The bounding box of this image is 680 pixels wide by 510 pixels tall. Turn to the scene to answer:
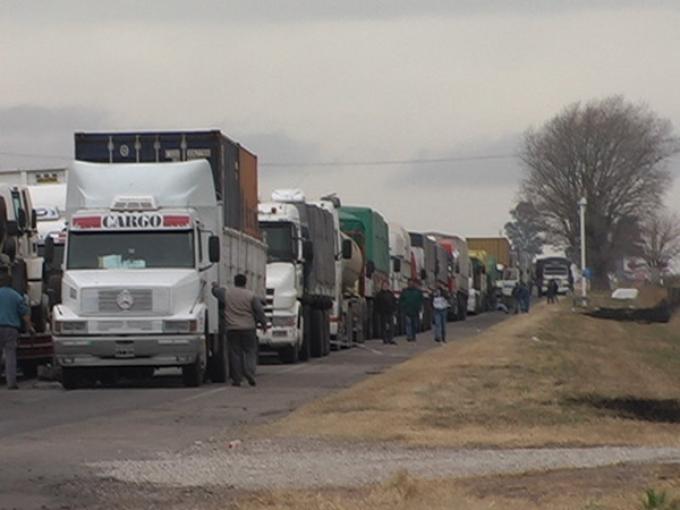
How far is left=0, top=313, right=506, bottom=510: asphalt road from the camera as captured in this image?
15.6 m

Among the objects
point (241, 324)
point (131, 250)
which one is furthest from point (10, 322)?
point (241, 324)

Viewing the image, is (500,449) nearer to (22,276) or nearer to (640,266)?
(22,276)

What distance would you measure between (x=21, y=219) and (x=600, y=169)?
320 ft

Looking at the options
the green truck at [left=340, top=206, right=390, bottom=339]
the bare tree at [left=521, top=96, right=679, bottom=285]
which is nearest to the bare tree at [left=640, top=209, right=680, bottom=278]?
the bare tree at [left=521, top=96, right=679, bottom=285]

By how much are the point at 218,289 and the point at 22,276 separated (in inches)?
172

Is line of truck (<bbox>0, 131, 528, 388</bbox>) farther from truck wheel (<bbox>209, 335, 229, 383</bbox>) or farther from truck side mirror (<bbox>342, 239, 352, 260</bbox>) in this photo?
truck side mirror (<bbox>342, 239, 352, 260</bbox>)

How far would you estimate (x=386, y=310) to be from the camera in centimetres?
5362

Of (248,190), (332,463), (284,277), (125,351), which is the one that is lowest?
(332,463)

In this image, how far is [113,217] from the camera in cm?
2948

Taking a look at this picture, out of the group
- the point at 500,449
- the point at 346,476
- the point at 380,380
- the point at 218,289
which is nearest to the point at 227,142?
the point at 218,289

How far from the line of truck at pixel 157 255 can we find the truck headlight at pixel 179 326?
0.05ft

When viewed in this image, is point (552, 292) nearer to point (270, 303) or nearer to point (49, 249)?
point (270, 303)

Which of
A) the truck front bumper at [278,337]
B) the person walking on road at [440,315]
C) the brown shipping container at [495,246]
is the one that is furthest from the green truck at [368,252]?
the brown shipping container at [495,246]

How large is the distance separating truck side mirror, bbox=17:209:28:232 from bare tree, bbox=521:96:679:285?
315 feet
